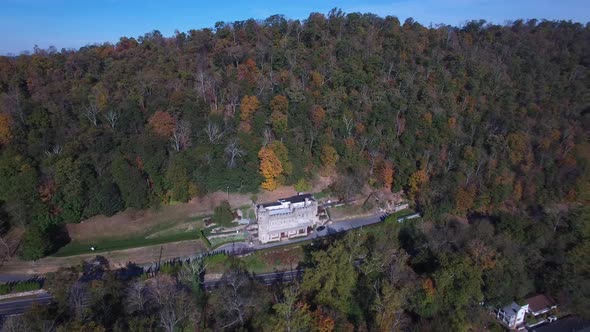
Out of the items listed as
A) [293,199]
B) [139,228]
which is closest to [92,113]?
[139,228]

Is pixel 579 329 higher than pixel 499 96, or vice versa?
pixel 499 96

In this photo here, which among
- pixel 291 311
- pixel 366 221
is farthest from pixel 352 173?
pixel 291 311

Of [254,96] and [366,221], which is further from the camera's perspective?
[254,96]

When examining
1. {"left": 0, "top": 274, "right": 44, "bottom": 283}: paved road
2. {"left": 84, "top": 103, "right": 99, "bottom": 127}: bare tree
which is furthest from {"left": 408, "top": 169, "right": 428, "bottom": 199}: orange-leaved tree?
{"left": 0, "top": 274, "right": 44, "bottom": 283}: paved road

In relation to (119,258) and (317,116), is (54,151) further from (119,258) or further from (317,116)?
(317,116)

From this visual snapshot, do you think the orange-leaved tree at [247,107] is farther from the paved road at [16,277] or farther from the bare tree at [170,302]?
the paved road at [16,277]

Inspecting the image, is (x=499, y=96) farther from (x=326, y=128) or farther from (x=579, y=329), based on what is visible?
(x=579, y=329)

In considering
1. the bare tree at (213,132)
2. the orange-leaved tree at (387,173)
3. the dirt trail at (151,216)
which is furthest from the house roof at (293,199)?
the bare tree at (213,132)
